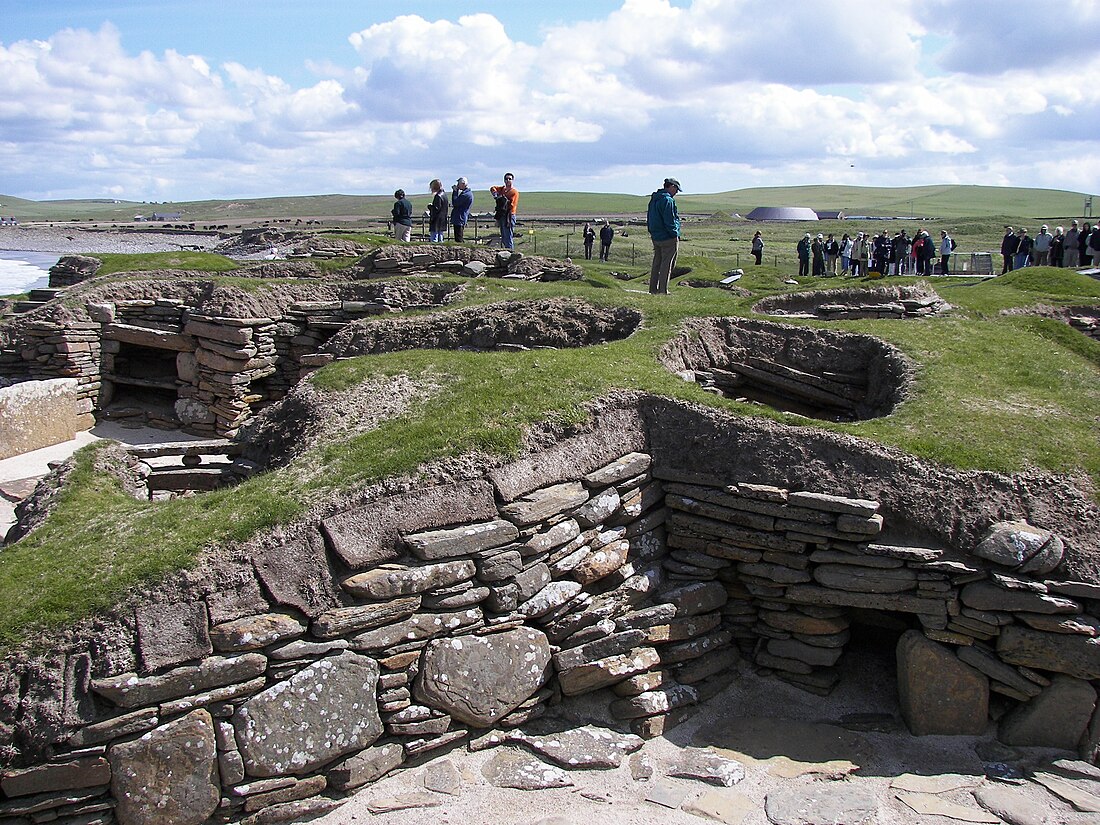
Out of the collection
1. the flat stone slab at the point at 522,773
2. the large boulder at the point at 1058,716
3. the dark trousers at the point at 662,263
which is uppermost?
the dark trousers at the point at 662,263

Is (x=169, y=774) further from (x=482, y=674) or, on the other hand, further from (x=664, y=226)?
(x=664, y=226)

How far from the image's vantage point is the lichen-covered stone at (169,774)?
6.29 meters

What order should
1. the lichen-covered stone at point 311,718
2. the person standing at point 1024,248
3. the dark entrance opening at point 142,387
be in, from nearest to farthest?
the lichen-covered stone at point 311,718
the dark entrance opening at point 142,387
the person standing at point 1024,248

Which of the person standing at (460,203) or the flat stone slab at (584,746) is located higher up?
the person standing at (460,203)

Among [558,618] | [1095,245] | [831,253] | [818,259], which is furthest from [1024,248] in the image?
[558,618]

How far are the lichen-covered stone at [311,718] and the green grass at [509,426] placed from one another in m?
1.27

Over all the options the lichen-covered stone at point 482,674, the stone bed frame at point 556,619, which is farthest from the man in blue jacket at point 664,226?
the lichen-covered stone at point 482,674

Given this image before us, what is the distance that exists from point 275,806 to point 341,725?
738mm

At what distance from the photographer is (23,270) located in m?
54.6

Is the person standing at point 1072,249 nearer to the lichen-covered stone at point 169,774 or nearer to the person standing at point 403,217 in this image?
the person standing at point 403,217

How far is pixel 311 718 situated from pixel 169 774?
1049 mm

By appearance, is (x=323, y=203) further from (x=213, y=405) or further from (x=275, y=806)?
(x=275, y=806)

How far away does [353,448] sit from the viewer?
8578 millimetres

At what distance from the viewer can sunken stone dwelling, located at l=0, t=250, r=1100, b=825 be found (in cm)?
639
